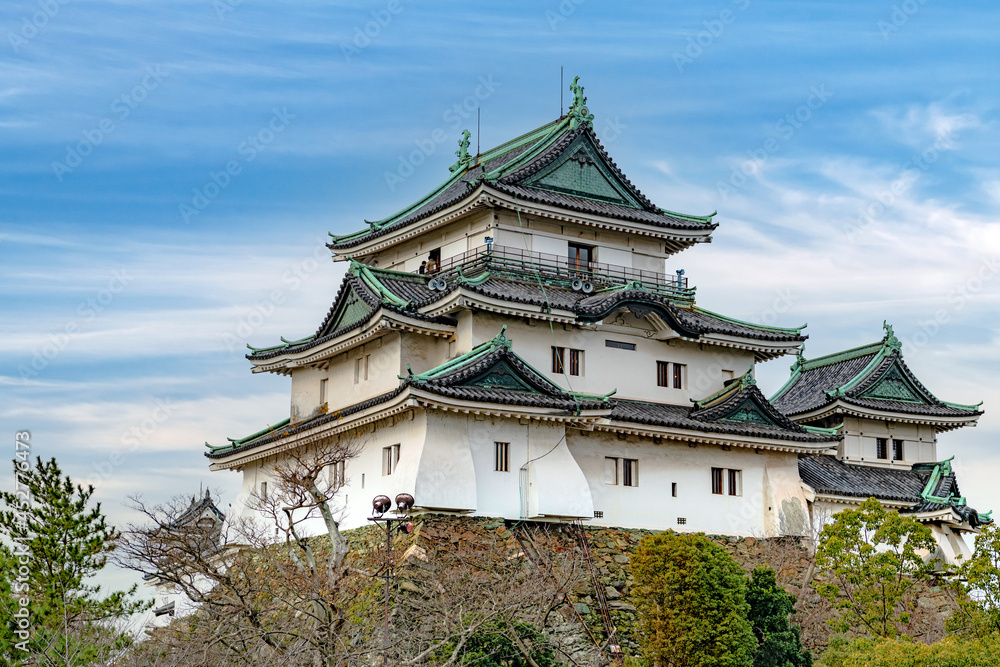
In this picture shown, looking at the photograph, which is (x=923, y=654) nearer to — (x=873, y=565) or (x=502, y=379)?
(x=873, y=565)

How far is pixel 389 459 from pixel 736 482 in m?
11.4

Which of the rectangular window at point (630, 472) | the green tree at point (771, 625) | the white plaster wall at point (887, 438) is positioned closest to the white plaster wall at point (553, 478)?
the rectangular window at point (630, 472)

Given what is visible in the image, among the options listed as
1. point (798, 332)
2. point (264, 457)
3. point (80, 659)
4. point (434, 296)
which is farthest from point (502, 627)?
point (798, 332)

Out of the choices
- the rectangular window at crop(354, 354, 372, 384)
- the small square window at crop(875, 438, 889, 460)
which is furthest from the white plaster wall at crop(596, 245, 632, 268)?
the small square window at crop(875, 438, 889, 460)

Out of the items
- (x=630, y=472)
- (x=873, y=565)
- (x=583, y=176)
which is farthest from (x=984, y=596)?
(x=583, y=176)

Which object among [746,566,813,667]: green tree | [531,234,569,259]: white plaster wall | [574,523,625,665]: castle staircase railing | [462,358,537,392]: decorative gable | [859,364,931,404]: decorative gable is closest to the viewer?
[746,566,813,667]: green tree

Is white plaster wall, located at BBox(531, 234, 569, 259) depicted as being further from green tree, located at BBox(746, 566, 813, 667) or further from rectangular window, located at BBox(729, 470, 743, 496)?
green tree, located at BBox(746, 566, 813, 667)

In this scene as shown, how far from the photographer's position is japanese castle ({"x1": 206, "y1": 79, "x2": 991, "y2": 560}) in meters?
34.1

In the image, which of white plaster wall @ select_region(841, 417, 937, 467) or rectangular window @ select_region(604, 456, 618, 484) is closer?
rectangular window @ select_region(604, 456, 618, 484)

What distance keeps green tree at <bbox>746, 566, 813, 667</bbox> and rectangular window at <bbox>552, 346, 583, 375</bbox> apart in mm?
9457

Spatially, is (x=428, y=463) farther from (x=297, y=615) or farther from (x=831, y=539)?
(x=831, y=539)

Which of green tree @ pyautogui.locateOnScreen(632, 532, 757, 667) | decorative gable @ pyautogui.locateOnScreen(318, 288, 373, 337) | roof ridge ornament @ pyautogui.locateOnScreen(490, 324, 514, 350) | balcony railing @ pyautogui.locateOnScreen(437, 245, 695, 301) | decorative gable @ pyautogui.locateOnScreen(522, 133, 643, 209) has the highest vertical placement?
decorative gable @ pyautogui.locateOnScreen(522, 133, 643, 209)

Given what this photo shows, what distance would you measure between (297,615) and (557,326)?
1189cm

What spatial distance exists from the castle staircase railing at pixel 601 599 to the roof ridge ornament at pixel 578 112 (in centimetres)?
1479
